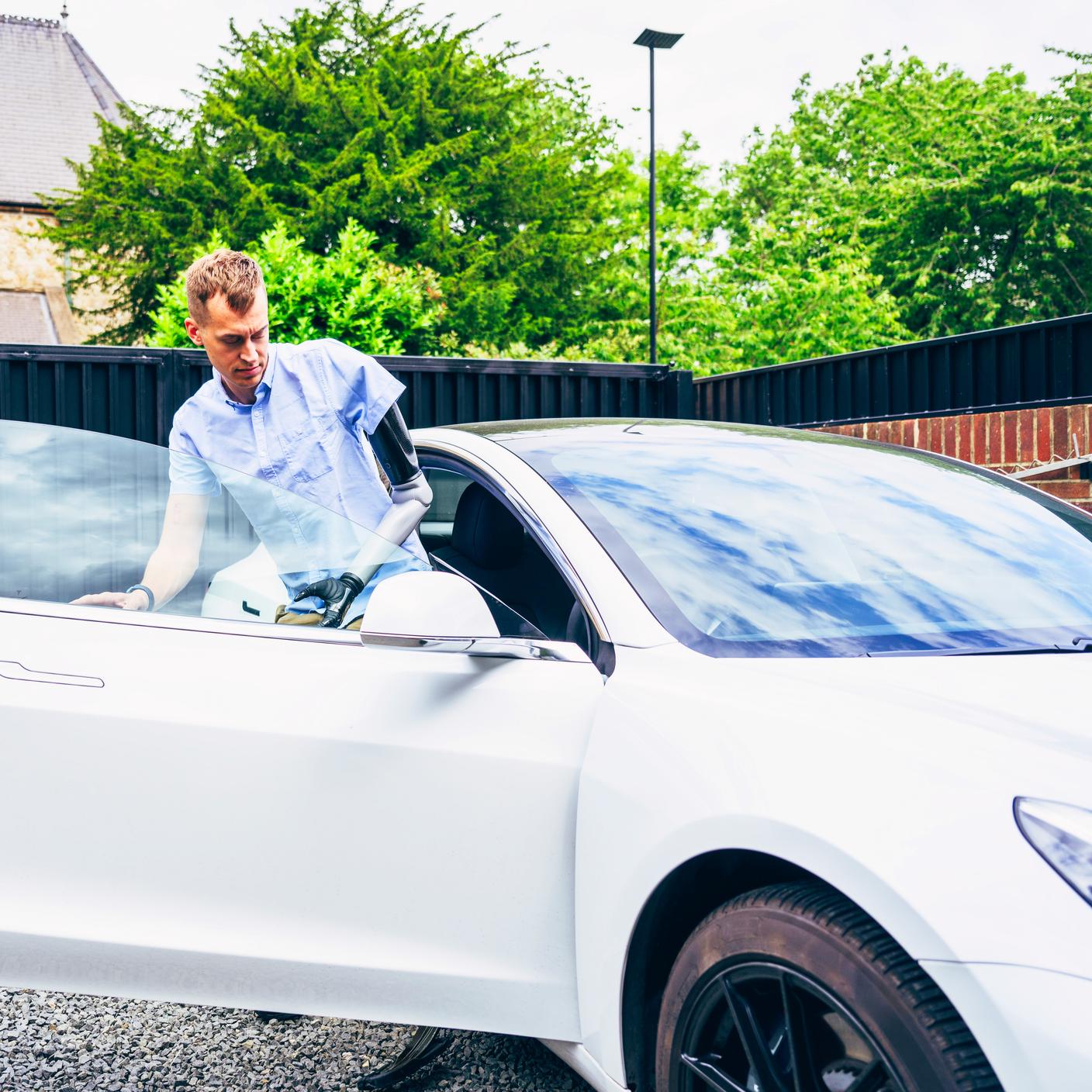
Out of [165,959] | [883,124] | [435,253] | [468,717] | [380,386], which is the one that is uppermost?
[883,124]

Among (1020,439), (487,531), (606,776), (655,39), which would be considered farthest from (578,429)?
(655,39)

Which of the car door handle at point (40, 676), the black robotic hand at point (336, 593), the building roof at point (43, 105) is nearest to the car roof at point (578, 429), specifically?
the black robotic hand at point (336, 593)

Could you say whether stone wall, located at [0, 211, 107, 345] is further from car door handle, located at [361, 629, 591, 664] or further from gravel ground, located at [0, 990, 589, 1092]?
car door handle, located at [361, 629, 591, 664]

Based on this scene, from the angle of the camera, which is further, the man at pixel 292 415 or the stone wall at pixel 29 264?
the stone wall at pixel 29 264

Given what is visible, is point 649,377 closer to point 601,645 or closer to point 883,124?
point 601,645

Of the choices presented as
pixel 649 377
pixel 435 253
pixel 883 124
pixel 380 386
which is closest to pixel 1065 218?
pixel 883 124

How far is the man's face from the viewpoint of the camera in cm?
277

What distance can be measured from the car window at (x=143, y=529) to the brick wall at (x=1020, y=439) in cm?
460

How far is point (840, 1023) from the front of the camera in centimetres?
155

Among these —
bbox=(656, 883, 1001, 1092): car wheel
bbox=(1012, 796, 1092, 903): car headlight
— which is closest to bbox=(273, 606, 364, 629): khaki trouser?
bbox=(656, 883, 1001, 1092): car wheel

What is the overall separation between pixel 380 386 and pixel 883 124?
136 feet

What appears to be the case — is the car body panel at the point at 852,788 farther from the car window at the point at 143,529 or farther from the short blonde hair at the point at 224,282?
the short blonde hair at the point at 224,282

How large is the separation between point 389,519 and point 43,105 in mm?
52120

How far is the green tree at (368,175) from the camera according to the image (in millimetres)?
30297
